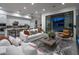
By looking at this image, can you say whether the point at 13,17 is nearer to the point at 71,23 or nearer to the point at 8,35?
the point at 8,35

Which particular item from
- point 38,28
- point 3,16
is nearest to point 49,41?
point 38,28

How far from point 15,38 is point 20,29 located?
0.27 m

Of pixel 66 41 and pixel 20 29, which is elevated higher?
pixel 20 29

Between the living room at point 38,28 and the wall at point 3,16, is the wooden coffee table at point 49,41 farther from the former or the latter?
the wall at point 3,16

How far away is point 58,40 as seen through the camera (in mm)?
3615

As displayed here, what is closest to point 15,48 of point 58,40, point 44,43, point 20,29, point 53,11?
point 20,29

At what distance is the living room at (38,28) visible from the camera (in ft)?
11.6

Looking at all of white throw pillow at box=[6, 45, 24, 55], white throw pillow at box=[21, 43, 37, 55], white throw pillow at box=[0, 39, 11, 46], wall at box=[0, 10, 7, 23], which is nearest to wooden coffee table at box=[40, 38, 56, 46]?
white throw pillow at box=[21, 43, 37, 55]

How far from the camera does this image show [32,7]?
356cm

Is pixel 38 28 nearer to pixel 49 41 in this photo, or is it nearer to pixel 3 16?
pixel 49 41

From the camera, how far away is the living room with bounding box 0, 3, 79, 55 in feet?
11.6

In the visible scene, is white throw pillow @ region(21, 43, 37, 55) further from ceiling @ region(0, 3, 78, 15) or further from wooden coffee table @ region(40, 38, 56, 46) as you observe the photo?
ceiling @ region(0, 3, 78, 15)
